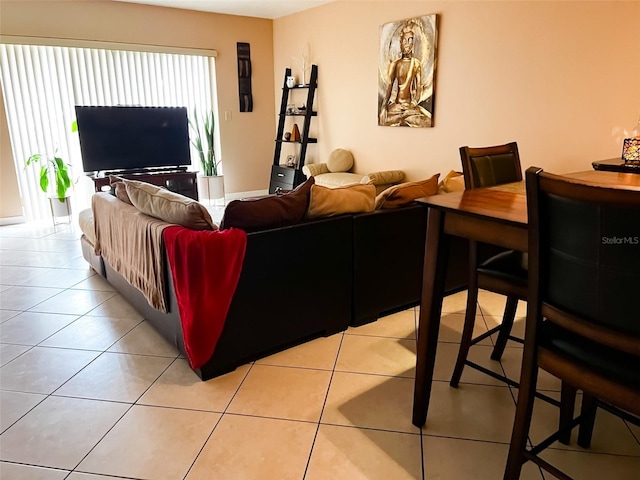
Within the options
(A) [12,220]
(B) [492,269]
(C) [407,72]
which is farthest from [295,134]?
(B) [492,269]

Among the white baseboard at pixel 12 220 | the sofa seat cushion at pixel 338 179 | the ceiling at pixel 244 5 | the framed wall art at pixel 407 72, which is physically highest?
the ceiling at pixel 244 5

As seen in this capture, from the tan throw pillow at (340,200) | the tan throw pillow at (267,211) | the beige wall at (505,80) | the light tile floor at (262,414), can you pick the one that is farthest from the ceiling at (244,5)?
the light tile floor at (262,414)

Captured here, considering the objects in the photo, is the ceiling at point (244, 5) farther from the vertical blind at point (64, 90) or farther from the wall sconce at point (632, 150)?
the wall sconce at point (632, 150)

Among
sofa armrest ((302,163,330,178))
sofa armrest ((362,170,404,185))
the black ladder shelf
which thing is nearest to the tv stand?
the black ladder shelf

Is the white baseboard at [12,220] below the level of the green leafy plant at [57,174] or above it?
below

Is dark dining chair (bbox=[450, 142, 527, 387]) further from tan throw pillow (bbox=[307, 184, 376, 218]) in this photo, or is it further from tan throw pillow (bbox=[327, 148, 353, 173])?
tan throw pillow (bbox=[327, 148, 353, 173])

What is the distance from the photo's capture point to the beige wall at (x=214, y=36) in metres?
4.73

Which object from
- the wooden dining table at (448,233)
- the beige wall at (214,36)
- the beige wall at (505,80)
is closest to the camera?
the wooden dining table at (448,233)

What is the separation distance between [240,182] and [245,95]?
1206mm

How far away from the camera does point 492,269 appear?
1.82 m

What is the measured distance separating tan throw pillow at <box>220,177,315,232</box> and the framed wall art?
2.45 m

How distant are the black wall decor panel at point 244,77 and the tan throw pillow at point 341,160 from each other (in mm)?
1699

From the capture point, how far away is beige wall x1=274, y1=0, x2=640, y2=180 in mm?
2959

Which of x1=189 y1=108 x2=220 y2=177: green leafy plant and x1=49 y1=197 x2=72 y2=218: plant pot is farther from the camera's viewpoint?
x1=189 y1=108 x2=220 y2=177: green leafy plant
